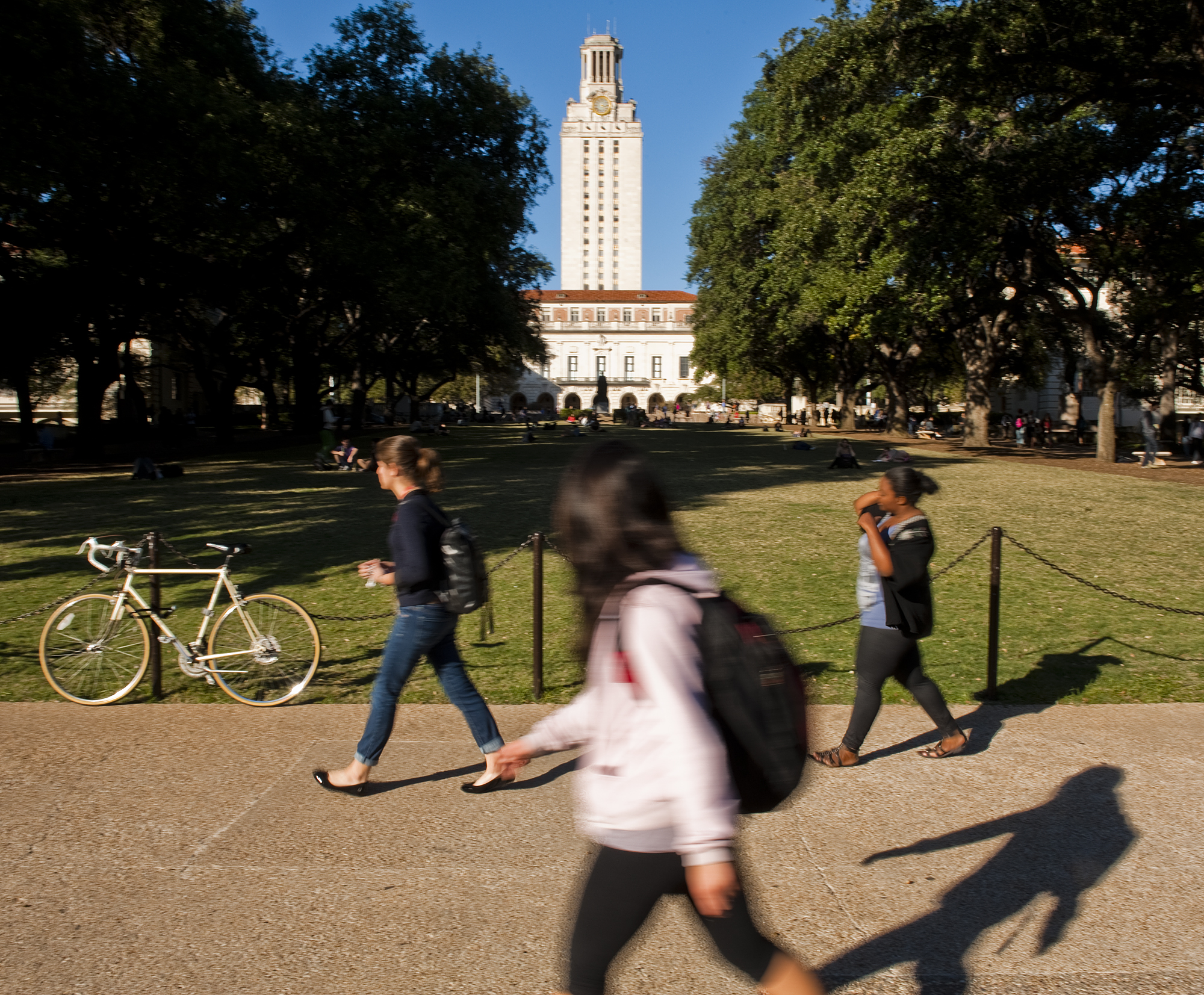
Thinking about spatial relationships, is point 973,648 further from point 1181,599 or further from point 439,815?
point 439,815

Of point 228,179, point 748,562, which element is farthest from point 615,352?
point 748,562

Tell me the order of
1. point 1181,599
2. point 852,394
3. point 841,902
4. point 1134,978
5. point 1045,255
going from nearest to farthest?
point 1134,978 < point 841,902 < point 1181,599 < point 1045,255 < point 852,394

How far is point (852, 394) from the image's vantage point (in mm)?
53344

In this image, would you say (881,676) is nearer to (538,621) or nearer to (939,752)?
(939,752)

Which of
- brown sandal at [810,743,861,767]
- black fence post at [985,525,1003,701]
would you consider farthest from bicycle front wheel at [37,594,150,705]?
black fence post at [985,525,1003,701]

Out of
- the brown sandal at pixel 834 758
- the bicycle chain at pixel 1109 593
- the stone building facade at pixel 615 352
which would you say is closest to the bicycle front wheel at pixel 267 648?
the brown sandal at pixel 834 758

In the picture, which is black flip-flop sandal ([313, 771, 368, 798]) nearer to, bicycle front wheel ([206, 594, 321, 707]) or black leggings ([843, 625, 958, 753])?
bicycle front wheel ([206, 594, 321, 707])

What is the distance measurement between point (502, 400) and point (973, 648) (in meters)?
125

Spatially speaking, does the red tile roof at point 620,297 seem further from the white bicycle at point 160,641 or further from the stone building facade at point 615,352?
the white bicycle at point 160,641

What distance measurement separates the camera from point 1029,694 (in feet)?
20.7

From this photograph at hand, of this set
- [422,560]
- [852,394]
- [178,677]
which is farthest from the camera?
[852,394]

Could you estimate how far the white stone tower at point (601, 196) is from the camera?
147500 mm

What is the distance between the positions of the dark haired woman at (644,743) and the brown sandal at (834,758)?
2.82m

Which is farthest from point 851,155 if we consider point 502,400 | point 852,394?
point 502,400
